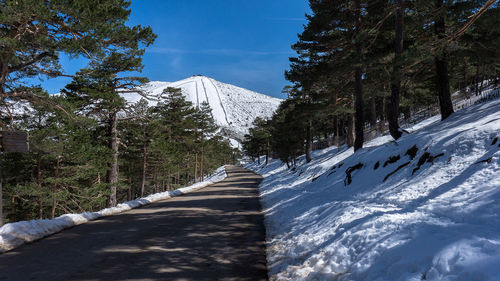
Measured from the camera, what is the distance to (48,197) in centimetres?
1656

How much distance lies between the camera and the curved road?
434 centimetres

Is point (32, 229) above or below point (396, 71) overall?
below

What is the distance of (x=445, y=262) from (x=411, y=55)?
7966mm

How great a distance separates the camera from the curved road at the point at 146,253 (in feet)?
14.2

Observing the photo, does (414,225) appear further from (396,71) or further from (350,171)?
(396,71)

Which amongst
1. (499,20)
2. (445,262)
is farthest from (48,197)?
(499,20)

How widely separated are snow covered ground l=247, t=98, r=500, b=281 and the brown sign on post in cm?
823

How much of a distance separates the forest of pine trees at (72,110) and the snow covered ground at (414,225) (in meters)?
8.68

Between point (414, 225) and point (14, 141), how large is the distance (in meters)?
11.0

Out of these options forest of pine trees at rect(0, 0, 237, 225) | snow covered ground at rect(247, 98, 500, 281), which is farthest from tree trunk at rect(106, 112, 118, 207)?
snow covered ground at rect(247, 98, 500, 281)

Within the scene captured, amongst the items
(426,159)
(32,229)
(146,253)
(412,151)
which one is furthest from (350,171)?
(32,229)

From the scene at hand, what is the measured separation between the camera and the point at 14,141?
8.05 m

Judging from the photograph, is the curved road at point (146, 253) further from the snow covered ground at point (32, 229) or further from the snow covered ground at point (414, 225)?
the snow covered ground at point (414, 225)

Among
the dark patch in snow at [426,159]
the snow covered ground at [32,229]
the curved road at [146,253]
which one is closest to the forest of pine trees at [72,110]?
the snow covered ground at [32,229]
